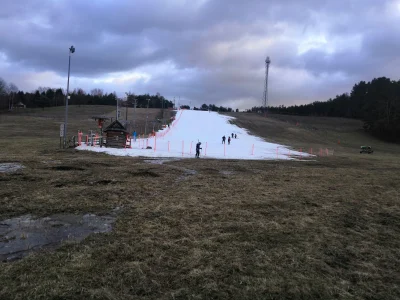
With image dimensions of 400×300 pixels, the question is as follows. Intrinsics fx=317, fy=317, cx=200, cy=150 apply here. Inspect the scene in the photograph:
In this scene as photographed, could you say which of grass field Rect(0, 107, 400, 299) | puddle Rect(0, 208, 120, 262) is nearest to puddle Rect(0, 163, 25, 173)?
grass field Rect(0, 107, 400, 299)

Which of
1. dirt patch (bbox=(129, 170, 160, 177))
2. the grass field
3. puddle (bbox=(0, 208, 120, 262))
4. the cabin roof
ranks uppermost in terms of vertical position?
the cabin roof

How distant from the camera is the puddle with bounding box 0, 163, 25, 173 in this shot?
1332cm

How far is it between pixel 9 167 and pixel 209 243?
39.3ft

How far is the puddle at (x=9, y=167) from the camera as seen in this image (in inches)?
524

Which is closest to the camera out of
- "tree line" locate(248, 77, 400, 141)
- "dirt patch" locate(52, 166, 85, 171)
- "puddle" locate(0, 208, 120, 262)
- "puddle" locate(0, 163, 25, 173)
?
"puddle" locate(0, 208, 120, 262)

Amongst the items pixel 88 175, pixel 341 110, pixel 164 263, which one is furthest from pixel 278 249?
pixel 341 110

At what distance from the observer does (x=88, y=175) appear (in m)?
13.0

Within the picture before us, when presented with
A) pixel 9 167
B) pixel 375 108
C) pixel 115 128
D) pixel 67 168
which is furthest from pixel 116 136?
pixel 375 108

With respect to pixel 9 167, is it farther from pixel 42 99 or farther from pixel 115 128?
pixel 42 99

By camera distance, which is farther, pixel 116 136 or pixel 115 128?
pixel 116 136

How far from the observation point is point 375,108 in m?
90.9

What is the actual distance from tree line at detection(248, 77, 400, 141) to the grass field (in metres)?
80.1

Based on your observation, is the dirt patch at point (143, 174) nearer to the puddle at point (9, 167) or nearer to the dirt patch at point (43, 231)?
the puddle at point (9, 167)

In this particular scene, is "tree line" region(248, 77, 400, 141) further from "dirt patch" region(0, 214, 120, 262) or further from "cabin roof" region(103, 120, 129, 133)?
"dirt patch" region(0, 214, 120, 262)
